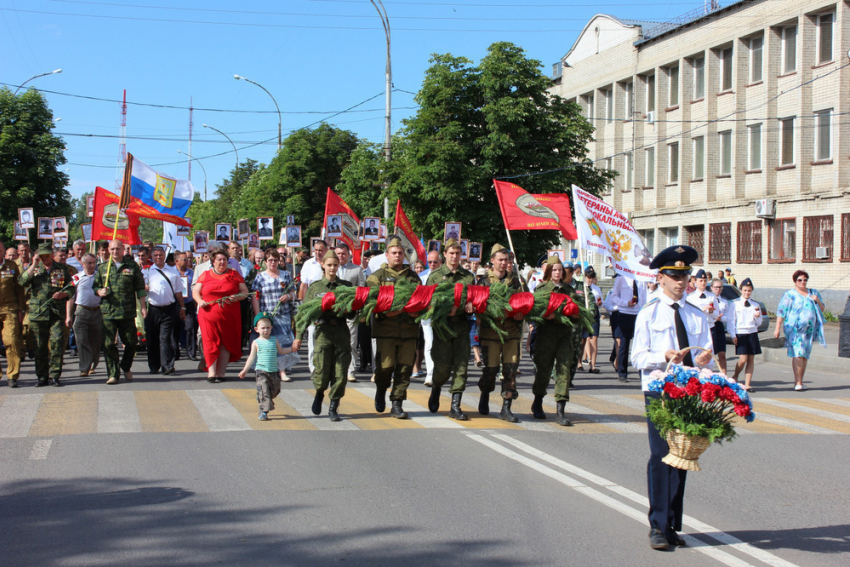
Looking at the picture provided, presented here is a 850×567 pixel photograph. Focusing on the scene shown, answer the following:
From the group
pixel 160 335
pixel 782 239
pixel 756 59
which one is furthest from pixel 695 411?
pixel 756 59

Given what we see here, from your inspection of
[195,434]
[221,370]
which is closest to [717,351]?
[221,370]

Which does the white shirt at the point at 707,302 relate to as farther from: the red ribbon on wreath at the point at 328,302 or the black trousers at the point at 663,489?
the black trousers at the point at 663,489

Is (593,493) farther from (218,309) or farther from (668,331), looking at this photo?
(218,309)

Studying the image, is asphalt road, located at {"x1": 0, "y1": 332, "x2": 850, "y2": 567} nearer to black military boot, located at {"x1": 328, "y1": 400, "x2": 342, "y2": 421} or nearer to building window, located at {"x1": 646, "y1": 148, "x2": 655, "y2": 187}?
black military boot, located at {"x1": 328, "y1": 400, "x2": 342, "y2": 421}

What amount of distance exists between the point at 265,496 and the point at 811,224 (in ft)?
106

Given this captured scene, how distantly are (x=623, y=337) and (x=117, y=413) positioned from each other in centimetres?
823

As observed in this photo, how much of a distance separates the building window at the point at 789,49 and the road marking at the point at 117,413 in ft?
105

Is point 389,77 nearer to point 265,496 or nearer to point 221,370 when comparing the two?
point 221,370

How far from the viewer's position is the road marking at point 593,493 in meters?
5.18

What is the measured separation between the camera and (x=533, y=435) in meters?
8.99

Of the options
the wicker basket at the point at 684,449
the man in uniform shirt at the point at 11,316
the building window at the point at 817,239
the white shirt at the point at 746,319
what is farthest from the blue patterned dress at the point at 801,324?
the building window at the point at 817,239

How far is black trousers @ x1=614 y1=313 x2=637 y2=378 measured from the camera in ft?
46.8

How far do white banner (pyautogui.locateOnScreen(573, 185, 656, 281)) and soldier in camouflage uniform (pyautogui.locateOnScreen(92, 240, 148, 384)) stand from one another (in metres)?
6.70

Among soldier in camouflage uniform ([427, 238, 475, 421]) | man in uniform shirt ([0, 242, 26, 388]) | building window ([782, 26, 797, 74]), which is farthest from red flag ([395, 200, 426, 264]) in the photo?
building window ([782, 26, 797, 74])
